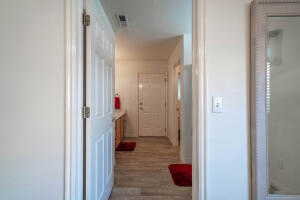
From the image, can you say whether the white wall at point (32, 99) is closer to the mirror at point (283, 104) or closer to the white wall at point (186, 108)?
the mirror at point (283, 104)

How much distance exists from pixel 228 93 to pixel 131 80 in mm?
5048

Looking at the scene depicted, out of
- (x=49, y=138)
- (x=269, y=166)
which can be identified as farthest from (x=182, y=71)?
(x=49, y=138)

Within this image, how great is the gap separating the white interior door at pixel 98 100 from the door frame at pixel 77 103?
0.15 m

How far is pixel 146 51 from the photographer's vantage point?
5.09 m


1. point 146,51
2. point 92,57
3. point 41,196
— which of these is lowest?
point 41,196

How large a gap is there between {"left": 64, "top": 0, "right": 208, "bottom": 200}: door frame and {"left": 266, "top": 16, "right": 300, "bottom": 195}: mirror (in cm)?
45

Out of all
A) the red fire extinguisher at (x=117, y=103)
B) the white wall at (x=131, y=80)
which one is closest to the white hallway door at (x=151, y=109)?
the white wall at (x=131, y=80)

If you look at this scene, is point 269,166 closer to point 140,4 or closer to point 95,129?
point 95,129

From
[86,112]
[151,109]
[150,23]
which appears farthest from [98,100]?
[151,109]

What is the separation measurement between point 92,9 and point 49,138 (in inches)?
42.4

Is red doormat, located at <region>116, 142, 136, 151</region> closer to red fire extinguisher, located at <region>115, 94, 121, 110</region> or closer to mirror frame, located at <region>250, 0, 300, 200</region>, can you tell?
red fire extinguisher, located at <region>115, 94, 121, 110</region>

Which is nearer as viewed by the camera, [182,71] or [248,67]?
[248,67]

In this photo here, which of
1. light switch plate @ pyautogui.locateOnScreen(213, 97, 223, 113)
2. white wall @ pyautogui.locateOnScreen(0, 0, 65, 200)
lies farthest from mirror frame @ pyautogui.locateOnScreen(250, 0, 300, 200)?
Result: white wall @ pyautogui.locateOnScreen(0, 0, 65, 200)

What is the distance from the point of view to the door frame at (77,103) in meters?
1.39
